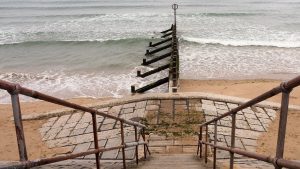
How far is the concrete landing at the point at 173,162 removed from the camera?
558 centimetres

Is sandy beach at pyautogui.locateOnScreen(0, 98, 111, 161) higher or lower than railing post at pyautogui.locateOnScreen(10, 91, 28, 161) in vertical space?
lower

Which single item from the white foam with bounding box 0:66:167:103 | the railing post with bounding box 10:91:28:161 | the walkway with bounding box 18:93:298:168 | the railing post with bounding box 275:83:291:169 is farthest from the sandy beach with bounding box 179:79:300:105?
the railing post with bounding box 10:91:28:161

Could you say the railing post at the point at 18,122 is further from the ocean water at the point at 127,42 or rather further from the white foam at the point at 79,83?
the ocean water at the point at 127,42

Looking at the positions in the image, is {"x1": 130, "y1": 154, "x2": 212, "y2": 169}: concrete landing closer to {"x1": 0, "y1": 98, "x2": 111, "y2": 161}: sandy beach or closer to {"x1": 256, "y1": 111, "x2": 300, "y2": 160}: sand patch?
{"x1": 256, "y1": 111, "x2": 300, "y2": 160}: sand patch

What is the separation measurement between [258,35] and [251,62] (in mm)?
8514

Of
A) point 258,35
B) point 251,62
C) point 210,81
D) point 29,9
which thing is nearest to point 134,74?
point 210,81

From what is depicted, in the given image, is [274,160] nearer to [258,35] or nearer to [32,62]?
[32,62]

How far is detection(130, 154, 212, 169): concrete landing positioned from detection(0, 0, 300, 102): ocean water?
895cm

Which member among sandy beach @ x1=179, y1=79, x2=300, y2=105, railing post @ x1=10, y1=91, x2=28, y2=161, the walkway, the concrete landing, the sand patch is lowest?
sandy beach @ x1=179, y1=79, x2=300, y2=105

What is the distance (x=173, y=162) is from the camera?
5902mm

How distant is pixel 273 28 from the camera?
99.4 feet

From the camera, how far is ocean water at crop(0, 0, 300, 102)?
57.9ft

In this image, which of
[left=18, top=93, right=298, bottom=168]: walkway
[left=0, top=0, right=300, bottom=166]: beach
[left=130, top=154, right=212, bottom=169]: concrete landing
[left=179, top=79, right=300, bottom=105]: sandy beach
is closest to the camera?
[left=130, top=154, right=212, bottom=169]: concrete landing

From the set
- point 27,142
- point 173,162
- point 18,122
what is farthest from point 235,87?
point 18,122
